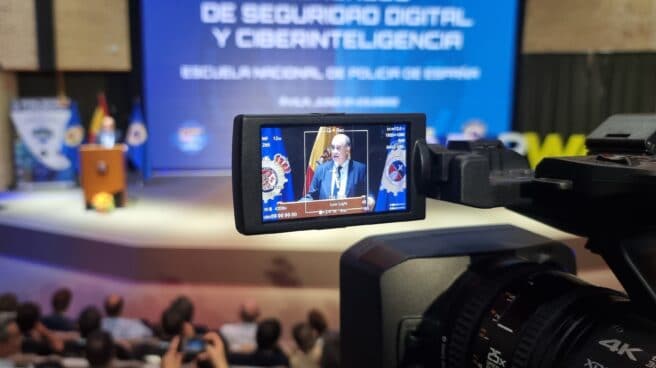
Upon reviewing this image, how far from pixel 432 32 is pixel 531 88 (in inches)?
38.2

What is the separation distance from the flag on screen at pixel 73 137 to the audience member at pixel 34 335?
259 cm

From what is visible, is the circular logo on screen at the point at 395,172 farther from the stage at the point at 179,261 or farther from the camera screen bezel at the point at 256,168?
the stage at the point at 179,261

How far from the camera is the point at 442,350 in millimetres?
679

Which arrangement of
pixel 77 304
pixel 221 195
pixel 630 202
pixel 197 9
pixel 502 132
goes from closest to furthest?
pixel 630 202
pixel 77 304
pixel 221 195
pixel 197 9
pixel 502 132

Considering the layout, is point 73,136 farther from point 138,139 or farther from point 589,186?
point 589,186

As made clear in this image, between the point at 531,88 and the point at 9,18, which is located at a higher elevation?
the point at 9,18

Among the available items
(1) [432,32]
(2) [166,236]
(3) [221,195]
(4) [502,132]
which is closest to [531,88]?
(4) [502,132]

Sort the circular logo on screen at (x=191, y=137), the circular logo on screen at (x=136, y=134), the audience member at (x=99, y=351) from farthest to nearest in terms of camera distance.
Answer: the circular logo on screen at (x=191, y=137) → the circular logo on screen at (x=136, y=134) → the audience member at (x=99, y=351)

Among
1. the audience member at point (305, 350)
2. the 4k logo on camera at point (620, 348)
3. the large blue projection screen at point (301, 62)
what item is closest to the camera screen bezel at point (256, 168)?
the 4k logo on camera at point (620, 348)

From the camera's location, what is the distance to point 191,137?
4.29 meters

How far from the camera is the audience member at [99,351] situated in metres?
1.49

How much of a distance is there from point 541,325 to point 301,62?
377 cm

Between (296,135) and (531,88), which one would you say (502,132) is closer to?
(531,88)

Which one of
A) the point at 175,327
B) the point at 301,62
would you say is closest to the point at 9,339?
the point at 175,327
